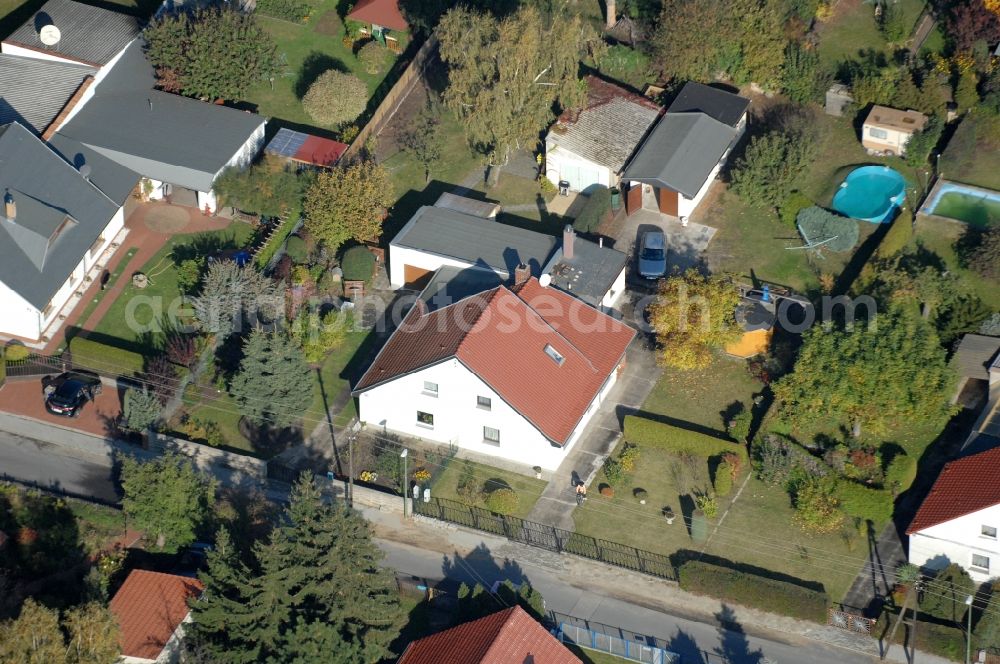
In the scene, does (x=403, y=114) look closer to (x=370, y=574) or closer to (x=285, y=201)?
(x=285, y=201)

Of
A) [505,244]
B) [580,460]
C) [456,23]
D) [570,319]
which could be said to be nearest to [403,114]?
[456,23]

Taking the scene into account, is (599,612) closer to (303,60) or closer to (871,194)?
(871,194)

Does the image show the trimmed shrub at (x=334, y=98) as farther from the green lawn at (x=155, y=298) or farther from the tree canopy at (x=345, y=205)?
the green lawn at (x=155, y=298)

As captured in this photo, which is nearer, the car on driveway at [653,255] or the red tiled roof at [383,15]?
the car on driveway at [653,255]

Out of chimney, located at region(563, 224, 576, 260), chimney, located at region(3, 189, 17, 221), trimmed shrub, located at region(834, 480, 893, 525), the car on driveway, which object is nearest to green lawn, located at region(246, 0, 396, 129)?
chimney, located at region(3, 189, 17, 221)

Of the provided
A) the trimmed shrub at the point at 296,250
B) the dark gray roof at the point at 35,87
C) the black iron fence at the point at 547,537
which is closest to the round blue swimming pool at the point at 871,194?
the black iron fence at the point at 547,537

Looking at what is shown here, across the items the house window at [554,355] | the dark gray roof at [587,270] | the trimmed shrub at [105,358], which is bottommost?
the trimmed shrub at [105,358]

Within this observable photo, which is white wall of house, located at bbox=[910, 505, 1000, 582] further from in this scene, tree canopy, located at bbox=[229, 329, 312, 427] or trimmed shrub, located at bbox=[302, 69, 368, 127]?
trimmed shrub, located at bbox=[302, 69, 368, 127]
